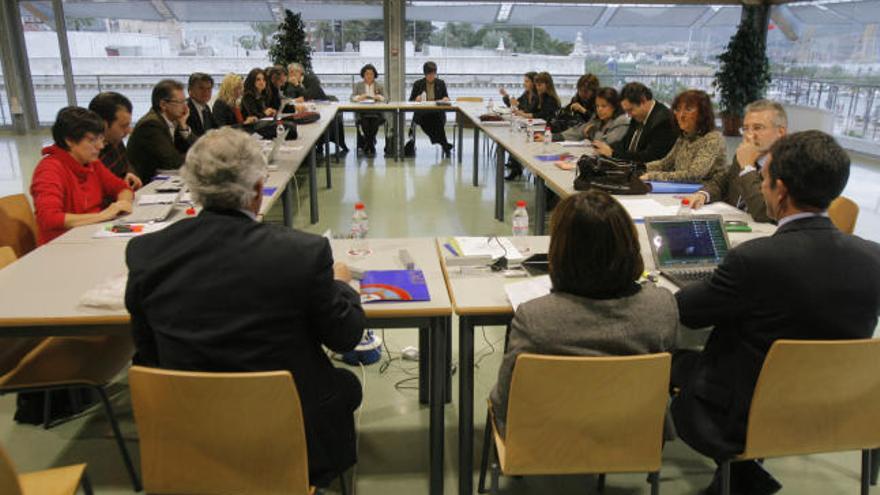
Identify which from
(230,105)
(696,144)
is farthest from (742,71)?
(230,105)

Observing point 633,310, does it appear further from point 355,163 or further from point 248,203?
point 355,163

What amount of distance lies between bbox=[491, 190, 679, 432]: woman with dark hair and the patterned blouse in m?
2.31

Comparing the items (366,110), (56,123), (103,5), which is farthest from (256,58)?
(56,123)

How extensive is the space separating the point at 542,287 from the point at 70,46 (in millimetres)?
10839

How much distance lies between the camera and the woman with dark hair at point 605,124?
→ 5359 mm

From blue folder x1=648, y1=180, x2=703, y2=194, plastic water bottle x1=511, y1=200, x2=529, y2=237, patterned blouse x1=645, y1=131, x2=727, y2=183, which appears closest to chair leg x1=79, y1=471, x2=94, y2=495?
Result: plastic water bottle x1=511, y1=200, x2=529, y2=237

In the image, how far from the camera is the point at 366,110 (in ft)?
27.9

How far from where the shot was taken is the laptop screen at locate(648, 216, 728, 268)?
2.49 meters

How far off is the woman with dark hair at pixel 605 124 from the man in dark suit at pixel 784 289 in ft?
11.5

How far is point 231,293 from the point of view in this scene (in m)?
1.57

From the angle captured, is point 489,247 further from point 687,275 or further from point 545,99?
point 545,99

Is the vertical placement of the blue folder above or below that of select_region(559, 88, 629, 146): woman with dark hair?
below

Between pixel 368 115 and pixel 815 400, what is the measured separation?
7601mm

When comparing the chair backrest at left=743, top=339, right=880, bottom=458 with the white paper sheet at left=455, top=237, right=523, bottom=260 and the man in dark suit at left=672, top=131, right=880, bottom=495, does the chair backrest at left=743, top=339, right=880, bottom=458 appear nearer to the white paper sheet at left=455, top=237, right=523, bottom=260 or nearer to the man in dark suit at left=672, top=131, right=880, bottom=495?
the man in dark suit at left=672, top=131, right=880, bottom=495
